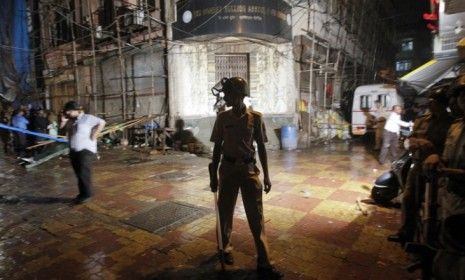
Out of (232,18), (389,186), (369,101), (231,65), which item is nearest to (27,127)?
(231,65)

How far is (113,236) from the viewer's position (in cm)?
500

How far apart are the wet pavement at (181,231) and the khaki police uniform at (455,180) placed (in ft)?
4.52

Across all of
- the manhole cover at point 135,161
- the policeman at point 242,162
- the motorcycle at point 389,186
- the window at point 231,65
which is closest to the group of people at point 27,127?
the manhole cover at point 135,161

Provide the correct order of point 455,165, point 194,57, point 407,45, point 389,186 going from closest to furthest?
point 455,165, point 389,186, point 194,57, point 407,45

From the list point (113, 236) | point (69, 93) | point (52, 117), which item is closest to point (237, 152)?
point (113, 236)

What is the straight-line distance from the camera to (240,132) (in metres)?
3.74

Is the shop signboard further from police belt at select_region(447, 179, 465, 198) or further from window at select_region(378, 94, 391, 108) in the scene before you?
police belt at select_region(447, 179, 465, 198)

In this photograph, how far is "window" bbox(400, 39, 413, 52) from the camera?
133 feet

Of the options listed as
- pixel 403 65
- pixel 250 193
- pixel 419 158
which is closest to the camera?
pixel 250 193

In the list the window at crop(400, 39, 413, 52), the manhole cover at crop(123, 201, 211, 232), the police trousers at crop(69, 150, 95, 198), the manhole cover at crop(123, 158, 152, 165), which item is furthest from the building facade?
the window at crop(400, 39, 413, 52)

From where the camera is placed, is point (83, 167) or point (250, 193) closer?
point (250, 193)

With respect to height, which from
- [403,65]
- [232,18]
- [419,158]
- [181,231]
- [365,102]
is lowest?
[181,231]

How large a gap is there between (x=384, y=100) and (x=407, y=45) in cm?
3016

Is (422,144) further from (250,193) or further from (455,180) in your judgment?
(250,193)
